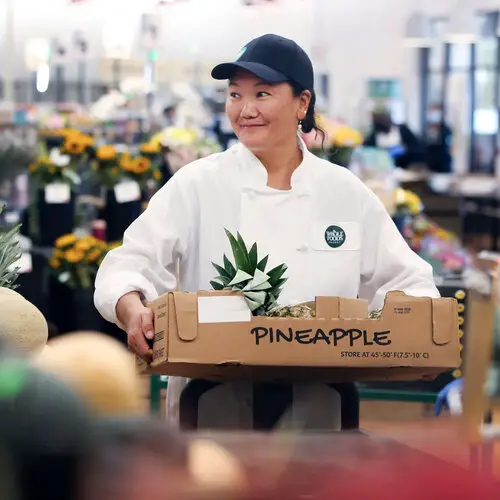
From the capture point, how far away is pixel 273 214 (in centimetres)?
301

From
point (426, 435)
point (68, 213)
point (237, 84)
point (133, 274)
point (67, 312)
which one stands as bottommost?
point (67, 312)

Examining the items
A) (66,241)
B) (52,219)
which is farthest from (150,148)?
(66,241)

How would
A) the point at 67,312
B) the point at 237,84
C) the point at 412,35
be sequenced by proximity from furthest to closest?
the point at 412,35 → the point at 67,312 → the point at 237,84

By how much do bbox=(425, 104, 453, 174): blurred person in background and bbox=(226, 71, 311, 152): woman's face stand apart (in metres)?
14.8

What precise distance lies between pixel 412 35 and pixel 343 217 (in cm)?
1464

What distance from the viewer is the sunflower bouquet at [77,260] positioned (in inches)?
280

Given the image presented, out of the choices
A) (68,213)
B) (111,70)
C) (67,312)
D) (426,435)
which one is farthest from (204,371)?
(111,70)

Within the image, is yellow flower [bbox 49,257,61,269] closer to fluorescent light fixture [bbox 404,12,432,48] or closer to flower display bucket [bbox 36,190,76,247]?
flower display bucket [bbox 36,190,76,247]

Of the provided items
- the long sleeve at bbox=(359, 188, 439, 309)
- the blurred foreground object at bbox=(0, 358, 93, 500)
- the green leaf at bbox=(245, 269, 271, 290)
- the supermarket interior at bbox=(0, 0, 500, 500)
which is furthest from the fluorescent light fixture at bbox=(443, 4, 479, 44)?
the blurred foreground object at bbox=(0, 358, 93, 500)

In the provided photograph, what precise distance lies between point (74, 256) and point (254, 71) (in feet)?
14.2

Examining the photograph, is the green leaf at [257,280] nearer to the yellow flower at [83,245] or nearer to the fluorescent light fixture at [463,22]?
the yellow flower at [83,245]

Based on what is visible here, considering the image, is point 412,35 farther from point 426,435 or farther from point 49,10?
point 426,435

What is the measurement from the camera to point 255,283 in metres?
2.54

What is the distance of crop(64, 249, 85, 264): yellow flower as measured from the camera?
710 centimetres
